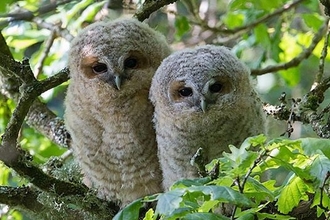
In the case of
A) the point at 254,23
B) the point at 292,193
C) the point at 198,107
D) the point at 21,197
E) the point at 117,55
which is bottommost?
the point at 254,23

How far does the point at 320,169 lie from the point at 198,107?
100 centimetres

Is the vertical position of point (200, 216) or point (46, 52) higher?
point (200, 216)

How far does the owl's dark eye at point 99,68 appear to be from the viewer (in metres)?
3.02

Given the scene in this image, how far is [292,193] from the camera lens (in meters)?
2.01

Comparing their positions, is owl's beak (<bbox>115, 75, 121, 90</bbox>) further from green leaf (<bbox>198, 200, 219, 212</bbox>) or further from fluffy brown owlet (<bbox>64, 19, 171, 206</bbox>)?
green leaf (<bbox>198, 200, 219, 212</bbox>)

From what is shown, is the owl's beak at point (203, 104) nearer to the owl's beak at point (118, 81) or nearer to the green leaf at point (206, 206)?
the owl's beak at point (118, 81)

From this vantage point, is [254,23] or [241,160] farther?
[254,23]

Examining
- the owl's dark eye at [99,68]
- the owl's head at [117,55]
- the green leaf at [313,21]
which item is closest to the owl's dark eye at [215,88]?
the owl's head at [117,55]

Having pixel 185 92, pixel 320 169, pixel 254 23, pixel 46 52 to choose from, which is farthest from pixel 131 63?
pixel 254 23

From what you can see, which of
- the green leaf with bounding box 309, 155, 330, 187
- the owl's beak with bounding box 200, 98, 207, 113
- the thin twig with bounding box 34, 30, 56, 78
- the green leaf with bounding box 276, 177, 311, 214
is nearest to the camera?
the green leaf with bounding box 309, 155, 330, 187

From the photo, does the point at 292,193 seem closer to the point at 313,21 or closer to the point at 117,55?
the point at 117,55

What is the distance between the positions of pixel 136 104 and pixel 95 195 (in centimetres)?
43

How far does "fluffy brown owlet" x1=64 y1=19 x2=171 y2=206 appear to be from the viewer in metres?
3.00

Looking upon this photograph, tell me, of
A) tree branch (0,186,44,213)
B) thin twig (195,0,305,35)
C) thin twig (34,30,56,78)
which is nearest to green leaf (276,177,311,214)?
tree branch (0,186,44,213)
